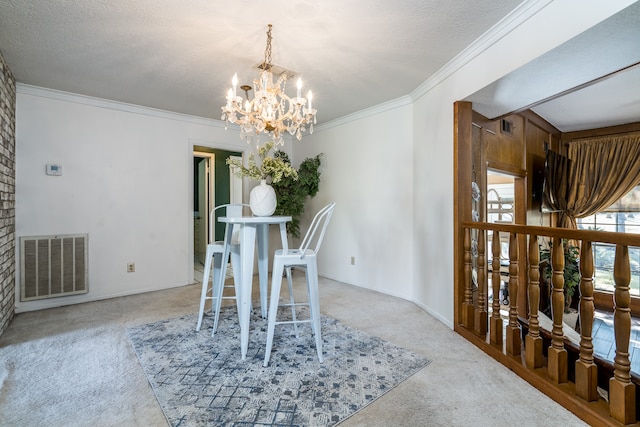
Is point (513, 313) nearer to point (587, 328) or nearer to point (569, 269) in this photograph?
point (587, 328)

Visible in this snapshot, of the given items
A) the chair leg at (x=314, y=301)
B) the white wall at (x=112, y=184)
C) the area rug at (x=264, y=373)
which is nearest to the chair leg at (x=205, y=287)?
the area rug at (x=264, y=373)

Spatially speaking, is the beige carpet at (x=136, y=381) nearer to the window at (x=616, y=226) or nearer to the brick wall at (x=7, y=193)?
Result: the brick wall at (x=7, y=193)

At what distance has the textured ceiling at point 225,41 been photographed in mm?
1924

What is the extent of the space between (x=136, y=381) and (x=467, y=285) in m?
2.47

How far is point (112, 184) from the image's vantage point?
12.1 feet

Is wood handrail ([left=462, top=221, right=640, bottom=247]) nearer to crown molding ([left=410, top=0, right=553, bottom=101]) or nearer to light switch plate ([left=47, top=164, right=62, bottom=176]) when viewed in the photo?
crown molding ([left=410, top=0, right=553, bottom=101])

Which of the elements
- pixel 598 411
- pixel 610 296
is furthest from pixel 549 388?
pixel 610 296

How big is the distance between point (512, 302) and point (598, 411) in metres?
0.69

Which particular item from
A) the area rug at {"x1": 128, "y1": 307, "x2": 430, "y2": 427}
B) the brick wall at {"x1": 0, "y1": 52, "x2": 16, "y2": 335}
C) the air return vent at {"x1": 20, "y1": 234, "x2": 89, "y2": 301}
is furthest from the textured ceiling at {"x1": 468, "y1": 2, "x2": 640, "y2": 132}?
the air return vent at {"x1": 20, "y1": 234, "x2": 89, "y2": 301}

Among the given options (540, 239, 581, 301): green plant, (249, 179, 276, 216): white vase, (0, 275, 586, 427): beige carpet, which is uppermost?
(249, 179, 276, 216): white vase

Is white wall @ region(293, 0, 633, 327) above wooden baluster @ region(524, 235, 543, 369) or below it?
above

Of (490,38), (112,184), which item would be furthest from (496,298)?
(112,184)

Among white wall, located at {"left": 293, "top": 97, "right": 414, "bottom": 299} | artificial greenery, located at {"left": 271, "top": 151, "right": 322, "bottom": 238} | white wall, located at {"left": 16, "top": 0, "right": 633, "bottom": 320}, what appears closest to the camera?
Answer: white wall, located at {"left": 16, "top": 0, "right": 633, "bottom": 320}

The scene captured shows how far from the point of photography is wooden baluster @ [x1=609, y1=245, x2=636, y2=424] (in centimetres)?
138
